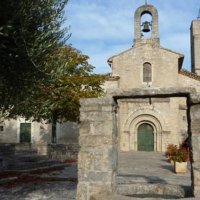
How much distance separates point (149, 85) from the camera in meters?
32.9

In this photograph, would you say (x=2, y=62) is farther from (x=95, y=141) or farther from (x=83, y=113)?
(x=95, y=141)

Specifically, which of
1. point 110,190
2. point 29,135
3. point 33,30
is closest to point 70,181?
point 110,190

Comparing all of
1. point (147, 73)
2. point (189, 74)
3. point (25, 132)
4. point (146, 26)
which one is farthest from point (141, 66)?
point (25, 132)

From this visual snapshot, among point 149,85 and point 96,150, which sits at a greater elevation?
point 149,85

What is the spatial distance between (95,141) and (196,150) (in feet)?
7.71

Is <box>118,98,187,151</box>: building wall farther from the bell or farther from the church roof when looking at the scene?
the bell

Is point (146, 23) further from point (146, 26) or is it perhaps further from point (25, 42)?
point (25, 42)

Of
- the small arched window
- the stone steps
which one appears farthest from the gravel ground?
the small arched window

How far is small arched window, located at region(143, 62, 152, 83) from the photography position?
110 ft

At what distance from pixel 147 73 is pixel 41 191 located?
24.2 metres

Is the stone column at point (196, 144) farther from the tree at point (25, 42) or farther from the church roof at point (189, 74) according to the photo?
the church roof at point (189, 74)

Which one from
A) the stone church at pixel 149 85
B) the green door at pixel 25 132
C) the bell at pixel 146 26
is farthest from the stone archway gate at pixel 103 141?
the green door at pixel 25 132

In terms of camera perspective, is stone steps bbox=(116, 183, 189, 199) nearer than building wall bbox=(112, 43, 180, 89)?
Yes

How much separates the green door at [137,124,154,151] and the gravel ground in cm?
2046
